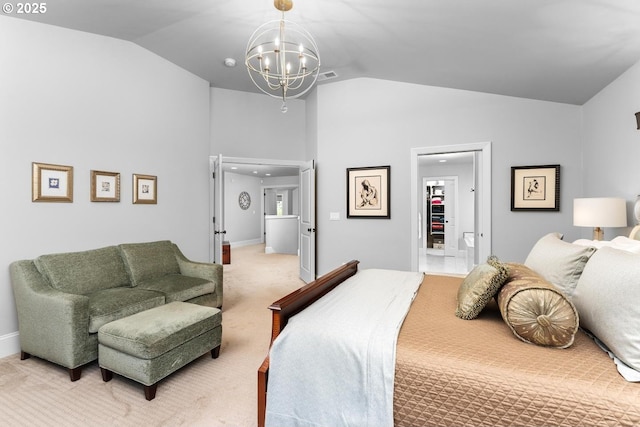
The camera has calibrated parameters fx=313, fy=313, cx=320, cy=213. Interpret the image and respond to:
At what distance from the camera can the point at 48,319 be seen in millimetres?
2402

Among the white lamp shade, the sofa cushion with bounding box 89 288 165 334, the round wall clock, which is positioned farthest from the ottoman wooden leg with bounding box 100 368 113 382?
the round wall clock

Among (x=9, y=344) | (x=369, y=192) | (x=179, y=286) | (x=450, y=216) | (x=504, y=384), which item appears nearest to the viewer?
(x=504, y=384)

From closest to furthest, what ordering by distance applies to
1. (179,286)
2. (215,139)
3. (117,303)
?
1. (117,303)
2. (179,286)
3. (215,139)

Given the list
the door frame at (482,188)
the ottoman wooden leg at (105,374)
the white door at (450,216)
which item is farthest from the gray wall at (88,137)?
the white door at (450,216)

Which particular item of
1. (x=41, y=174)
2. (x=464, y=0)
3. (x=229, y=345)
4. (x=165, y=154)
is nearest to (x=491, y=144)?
(x=464, y=0)

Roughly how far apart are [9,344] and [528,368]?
3.88 meters

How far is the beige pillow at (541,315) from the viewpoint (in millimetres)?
1330

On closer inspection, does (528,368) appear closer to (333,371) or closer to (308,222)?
(333,371)

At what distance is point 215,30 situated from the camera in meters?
3.30

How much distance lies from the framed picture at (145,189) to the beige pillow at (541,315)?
3.84 m

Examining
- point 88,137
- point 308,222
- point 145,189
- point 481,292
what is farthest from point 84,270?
point 481,292

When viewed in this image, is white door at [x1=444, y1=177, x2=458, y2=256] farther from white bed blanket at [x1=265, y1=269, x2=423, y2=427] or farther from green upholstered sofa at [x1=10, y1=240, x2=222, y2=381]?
white bed blanket at [x1=265, y1=269, x2=423, y2=427]

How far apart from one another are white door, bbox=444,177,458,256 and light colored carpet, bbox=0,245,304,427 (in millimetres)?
6562

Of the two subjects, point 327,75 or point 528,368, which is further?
point 327,75
